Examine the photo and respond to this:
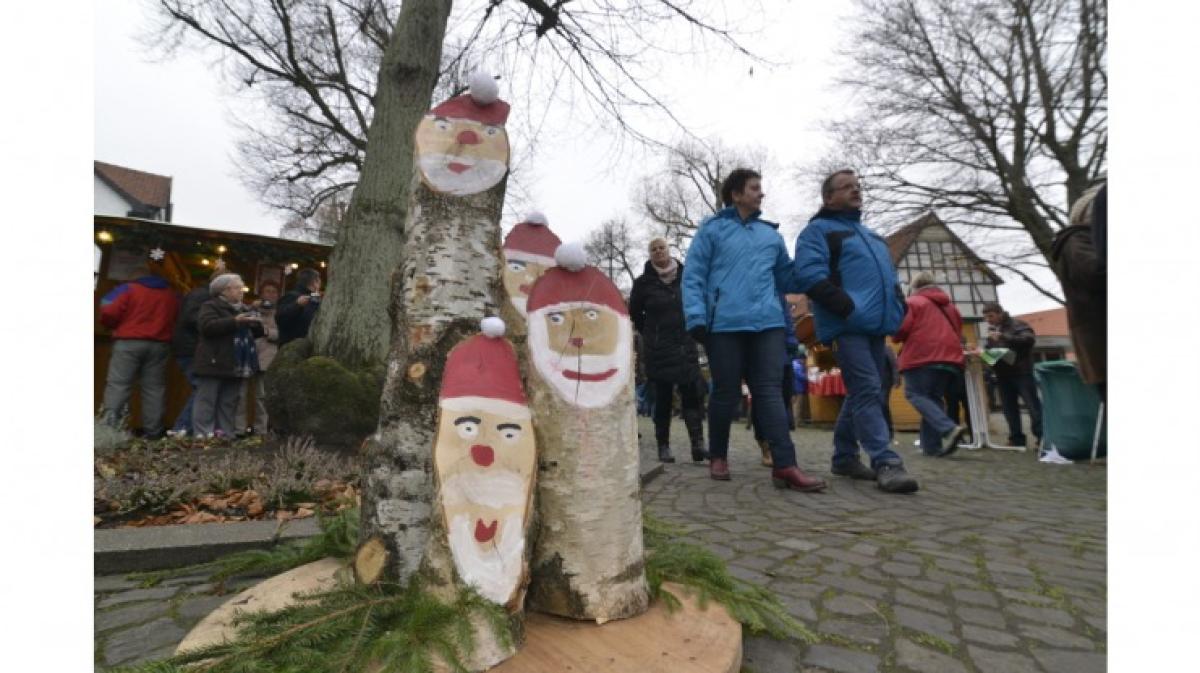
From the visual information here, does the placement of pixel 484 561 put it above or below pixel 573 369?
below

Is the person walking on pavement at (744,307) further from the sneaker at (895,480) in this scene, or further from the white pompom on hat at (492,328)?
the white pompom on hat at (492,328)

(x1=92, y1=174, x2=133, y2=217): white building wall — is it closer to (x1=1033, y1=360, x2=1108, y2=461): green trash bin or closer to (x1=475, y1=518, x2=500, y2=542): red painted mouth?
(x1=475, y1=518, x2=500, y2=542): red painted mouth

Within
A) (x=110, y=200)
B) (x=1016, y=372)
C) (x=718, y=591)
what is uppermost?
(x=110, y=200)

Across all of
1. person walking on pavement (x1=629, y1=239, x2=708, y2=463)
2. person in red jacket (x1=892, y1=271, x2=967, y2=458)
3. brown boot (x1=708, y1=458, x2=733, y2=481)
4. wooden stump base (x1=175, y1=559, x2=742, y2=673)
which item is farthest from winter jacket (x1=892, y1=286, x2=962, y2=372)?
wooden stump base (x1=175, y1=559, x2=742, y2=673)

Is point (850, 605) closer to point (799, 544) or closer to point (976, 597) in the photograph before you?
point (976, 597)

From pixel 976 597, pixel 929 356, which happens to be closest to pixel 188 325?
pixel 976 597

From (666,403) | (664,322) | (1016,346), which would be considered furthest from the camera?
(1016,346)

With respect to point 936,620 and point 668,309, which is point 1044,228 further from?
point 936,620

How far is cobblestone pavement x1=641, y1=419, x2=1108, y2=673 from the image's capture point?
165cm

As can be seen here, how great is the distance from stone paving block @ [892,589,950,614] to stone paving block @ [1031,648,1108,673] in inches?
11.5

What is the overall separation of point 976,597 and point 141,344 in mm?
6862

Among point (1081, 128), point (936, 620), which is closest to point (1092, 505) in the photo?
point (936, 620)

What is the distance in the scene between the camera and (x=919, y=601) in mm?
1994

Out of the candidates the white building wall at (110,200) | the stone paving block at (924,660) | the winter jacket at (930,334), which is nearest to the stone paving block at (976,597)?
the stone paving block at (924,660)
